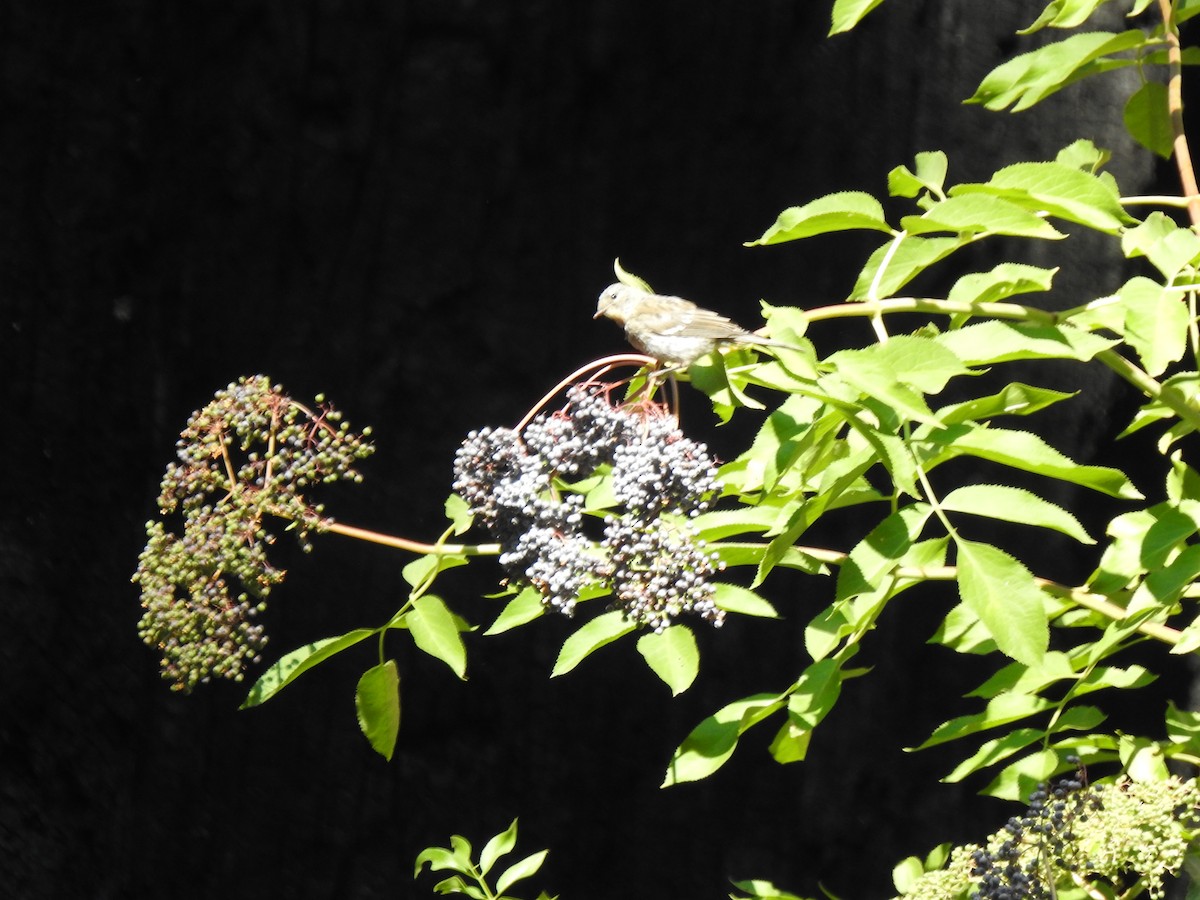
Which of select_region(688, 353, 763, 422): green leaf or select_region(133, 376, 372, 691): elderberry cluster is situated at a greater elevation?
select_region(133, 376, 372, 691): elderberry cluster

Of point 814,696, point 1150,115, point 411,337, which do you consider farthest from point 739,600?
point 411,337

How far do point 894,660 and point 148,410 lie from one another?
101cm

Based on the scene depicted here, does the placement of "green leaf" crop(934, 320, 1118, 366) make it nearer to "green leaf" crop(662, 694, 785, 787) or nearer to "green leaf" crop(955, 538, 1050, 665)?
"green leaf" crop(955, 538, 1050, 665)

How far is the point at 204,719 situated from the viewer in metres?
1.56

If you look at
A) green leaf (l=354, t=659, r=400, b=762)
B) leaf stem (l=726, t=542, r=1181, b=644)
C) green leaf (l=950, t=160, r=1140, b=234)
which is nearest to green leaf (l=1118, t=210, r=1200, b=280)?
green leaf (l=950, t=160, r=1140, b=234)

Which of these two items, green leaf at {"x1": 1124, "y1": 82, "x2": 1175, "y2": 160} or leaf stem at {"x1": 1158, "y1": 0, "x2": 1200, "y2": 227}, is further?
green leaf at {"x1": 1124, "y1": 82, "x2": 1175, "y2": 160}

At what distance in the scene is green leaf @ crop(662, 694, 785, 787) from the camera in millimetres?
879

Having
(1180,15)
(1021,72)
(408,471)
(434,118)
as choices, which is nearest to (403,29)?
(434,118)

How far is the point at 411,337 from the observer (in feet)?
5.02

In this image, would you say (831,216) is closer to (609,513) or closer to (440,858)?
(609,513)

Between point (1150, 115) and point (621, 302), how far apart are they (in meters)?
0.48

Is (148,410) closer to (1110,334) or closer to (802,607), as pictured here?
(802,607)

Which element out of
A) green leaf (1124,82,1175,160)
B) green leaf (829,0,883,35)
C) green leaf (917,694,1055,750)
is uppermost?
green leaf (829,0,883,35)

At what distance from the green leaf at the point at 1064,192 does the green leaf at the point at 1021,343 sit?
7 centimetres
